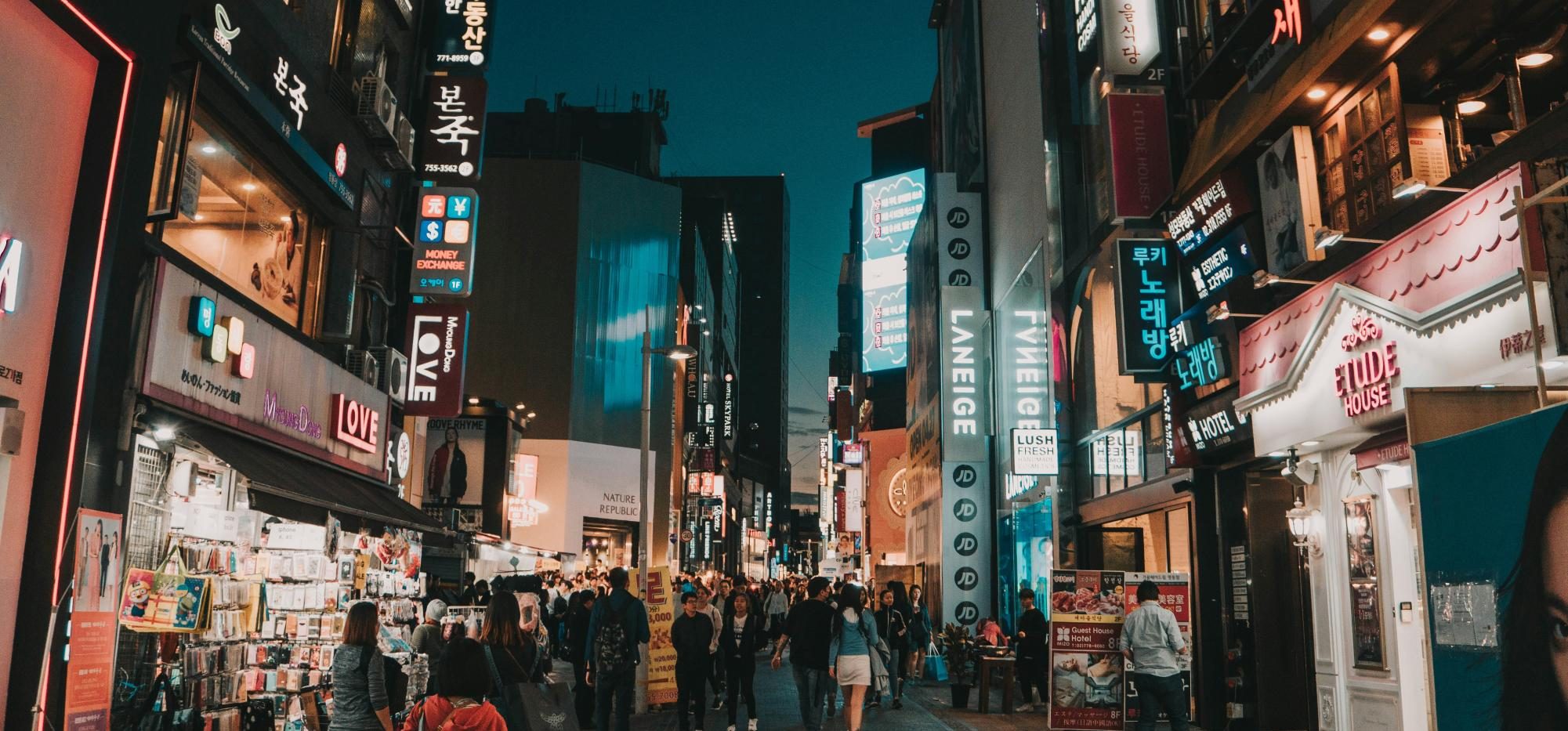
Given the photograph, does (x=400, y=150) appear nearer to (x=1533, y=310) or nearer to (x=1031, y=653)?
(x=1031, y=653)

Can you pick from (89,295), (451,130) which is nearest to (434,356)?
(451,130)

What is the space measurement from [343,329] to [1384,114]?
1358 cm

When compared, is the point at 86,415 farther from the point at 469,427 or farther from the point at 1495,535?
the point at 469,427

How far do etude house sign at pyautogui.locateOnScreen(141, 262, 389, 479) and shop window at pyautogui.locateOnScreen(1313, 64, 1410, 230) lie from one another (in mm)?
12032

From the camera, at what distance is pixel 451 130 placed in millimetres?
19578

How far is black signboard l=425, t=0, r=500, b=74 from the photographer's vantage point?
2005cm

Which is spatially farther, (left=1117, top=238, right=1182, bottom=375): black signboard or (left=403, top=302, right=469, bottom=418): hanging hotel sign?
(left=403, top=302, right=469, bottom=418): hanging hotel sign

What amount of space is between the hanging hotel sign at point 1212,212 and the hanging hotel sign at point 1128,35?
2.86 metres

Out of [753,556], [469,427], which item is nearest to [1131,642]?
[469,427]

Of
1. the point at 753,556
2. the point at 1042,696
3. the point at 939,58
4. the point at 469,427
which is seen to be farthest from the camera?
the point at 753,556

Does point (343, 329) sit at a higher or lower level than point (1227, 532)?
higher

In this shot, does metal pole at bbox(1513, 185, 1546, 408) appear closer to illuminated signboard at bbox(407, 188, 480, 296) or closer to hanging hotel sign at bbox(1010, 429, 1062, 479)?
illuminated signboard at bbox(407, 188, 480, 296)

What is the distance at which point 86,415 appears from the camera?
9180mm

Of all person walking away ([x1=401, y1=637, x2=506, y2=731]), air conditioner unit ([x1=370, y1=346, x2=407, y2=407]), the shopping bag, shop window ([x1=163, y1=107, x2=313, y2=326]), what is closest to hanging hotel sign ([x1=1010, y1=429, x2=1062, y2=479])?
the shopping bag
